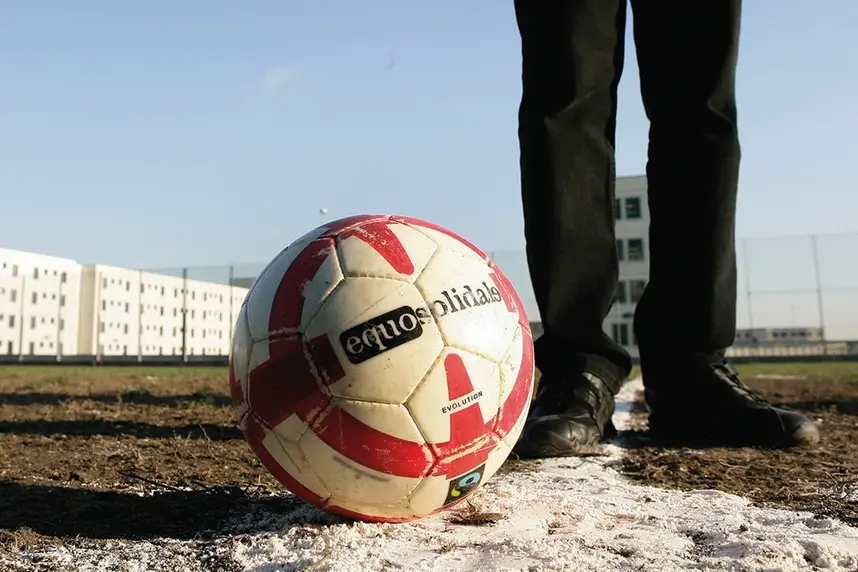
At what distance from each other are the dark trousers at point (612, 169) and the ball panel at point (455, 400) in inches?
51.1

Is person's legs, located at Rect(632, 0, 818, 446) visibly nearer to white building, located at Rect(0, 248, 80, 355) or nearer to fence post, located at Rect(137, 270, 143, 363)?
fence post, located at Rect(137, 270, 143, 363)

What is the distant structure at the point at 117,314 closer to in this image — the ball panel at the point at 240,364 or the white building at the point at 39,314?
the white building at the point at 39,314

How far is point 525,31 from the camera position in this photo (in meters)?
2.90

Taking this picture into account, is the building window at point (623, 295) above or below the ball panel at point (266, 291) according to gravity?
above

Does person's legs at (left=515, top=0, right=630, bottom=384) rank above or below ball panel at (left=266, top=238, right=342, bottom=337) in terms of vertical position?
above

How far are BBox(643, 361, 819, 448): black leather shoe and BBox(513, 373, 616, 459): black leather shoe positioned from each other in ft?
0.90

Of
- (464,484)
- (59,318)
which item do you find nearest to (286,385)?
(464,484)

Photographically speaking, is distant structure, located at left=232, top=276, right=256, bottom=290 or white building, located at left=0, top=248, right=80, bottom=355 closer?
distant structure, located at left=232, top=276, right=256, bottom=290

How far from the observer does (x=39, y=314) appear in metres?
34.5

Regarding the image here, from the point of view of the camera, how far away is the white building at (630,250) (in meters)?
23.0

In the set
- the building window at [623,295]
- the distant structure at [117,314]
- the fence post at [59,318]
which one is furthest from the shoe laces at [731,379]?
the fence post at [59,318]

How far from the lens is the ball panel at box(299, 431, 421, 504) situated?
1487mm

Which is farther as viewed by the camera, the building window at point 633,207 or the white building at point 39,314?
the white building at point 39,314

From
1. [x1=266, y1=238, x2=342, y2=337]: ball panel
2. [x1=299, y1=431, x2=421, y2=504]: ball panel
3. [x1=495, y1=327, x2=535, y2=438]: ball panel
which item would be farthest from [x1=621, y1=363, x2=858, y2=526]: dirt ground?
[x1=266, y1=238, x2=342, y2=337]: ball panel
